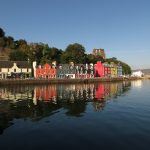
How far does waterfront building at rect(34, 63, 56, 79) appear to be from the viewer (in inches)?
6663

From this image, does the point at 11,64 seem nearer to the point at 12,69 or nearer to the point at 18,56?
the point at 12,69

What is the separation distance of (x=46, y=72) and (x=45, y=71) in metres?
1.26

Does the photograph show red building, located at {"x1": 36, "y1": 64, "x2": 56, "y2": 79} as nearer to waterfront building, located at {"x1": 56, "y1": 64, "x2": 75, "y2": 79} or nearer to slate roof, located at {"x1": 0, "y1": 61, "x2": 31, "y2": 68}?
waterfront building, located at {"x1": 56, "y1": 64, "x2": 75, "y2": 79}

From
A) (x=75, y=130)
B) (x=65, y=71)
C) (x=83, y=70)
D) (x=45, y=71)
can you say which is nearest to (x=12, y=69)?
(x=45, y=71)

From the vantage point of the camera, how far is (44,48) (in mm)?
180875

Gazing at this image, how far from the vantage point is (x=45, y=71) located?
171m

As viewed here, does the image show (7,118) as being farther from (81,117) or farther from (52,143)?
(52,143)

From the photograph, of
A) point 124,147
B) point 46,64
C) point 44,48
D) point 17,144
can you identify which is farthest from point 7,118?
point 44,48

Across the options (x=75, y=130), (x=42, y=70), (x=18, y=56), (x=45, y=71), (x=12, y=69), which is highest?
(x=18, y=56)

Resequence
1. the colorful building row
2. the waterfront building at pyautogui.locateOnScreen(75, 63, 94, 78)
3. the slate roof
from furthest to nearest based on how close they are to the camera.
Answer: the waterfront building at pyautogui.locateOnScreen(75, 63, 94, 78)
the colorful building row
the slate roof

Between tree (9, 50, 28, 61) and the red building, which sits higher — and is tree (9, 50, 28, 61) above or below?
above

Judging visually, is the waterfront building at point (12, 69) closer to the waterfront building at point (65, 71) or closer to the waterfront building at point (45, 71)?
the waterfront building at point (45, 71)

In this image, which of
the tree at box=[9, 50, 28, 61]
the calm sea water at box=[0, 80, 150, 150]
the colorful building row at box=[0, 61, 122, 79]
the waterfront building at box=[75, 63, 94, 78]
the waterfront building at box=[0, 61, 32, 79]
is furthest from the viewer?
the waterfront building at box=[75, 63, 94, 78]

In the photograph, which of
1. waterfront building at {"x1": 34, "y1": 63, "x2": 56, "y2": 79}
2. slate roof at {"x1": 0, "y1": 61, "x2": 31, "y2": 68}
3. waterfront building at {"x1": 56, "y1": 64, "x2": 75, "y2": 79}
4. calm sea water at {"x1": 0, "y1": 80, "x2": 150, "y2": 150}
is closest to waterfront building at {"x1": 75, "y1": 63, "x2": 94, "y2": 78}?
waterfront building at {"x1": 56, "y1": 64, "x2": 75, "y2": 79}
